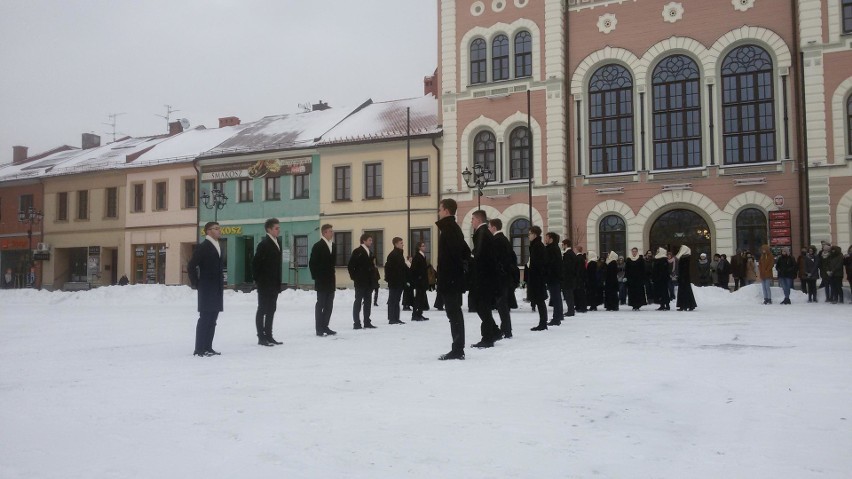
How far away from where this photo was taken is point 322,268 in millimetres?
12234

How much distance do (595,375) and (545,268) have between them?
568 cm

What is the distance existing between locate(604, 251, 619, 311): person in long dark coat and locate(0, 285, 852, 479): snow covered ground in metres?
7.70

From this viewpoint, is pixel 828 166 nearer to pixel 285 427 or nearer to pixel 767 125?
pixel 767 125

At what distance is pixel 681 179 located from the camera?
28.6m

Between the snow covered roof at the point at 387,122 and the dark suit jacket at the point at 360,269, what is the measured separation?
1988 cm

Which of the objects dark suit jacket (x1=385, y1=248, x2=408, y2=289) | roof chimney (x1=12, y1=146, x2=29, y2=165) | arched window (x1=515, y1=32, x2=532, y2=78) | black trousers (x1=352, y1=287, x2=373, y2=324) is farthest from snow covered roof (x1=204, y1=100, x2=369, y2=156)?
black trousers (x1=352, y1=287, x2=373, y2=324)

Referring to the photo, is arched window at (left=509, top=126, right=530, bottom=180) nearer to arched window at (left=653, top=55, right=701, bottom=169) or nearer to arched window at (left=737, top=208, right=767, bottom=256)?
arched window at (left=653, top=55, right=701, bottom=169)

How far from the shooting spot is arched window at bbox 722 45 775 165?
2758 cm

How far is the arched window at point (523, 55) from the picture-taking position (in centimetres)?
3130

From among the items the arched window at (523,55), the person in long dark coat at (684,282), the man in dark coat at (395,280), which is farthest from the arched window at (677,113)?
the man in dark coat at (395,280)

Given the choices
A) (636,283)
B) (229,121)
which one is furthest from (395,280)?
(229,121)

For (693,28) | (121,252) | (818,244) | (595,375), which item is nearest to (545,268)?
(595,375)

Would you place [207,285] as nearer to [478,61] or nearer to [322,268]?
[322,268]

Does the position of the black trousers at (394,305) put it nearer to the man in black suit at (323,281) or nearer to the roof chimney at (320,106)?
the man in black suit at (323,281)
